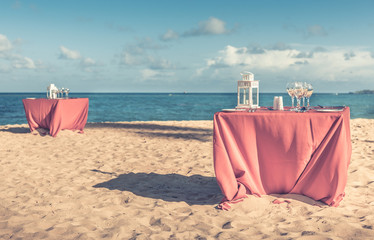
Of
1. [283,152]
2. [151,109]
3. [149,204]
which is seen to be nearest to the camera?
[283,152]

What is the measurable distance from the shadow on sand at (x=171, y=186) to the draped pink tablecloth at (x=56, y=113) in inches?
157

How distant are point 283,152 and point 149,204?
1.52m

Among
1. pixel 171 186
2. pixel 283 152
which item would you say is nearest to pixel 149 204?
pixel 171 186

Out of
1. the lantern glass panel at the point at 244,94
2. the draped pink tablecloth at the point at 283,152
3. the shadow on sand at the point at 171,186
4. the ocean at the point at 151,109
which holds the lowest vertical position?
the ocean at the point at 151,109

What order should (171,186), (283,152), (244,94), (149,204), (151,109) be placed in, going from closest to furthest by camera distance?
(283,152) < (149,204) < (244,94) < (171,186) < (151,109)

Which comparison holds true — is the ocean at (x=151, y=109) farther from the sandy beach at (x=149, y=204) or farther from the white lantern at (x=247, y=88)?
the white lantern at (x=247, y=88)

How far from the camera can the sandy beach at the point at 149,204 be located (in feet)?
9.19

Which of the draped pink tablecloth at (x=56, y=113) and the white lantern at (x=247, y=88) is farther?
the draped pink tablecloth at (x=56, y=113)

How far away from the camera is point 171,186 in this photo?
4.21 m


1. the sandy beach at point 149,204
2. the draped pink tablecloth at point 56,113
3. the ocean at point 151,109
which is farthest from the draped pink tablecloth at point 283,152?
the ocean at point 151,109

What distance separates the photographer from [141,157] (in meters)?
6.06

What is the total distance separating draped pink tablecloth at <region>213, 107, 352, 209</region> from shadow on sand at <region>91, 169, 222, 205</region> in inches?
18.1

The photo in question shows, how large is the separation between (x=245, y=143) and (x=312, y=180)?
0.77 meters

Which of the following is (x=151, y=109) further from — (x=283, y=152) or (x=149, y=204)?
(x=283, y=152)
